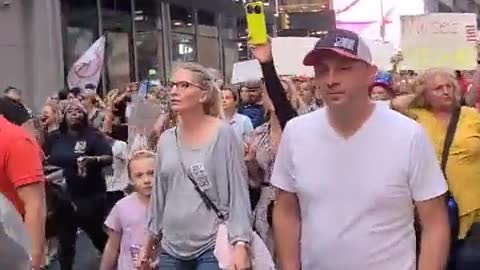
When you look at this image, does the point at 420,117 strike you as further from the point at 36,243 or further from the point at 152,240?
the point at 36,243

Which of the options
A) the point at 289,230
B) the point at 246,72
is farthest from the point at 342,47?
the point at 246,72

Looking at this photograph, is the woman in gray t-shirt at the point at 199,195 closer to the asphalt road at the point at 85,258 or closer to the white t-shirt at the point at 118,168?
the white t-shirt at the point at 118,168

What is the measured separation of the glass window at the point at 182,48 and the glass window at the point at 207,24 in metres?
0.93

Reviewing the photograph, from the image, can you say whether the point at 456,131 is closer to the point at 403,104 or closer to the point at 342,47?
the point at 403,104

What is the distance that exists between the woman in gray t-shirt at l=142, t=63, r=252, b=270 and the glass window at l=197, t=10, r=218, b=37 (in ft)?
93.1

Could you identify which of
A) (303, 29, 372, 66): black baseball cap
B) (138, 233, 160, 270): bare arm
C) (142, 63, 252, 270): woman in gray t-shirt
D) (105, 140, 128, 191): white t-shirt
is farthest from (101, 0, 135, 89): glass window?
(303, 29, 372, 66): black baseball cap

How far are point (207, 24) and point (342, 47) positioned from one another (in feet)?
102

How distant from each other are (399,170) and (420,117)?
237 centimetres

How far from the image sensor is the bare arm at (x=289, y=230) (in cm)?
462

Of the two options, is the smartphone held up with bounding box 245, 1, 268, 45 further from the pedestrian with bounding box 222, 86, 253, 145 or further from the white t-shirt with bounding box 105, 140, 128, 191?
the white t-shirt with bounding box 105, 140, 128, 191

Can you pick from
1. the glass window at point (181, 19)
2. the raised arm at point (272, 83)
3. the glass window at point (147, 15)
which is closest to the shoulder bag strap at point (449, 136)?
the raised arm at point (272, 83)

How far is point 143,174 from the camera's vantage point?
7.54 m

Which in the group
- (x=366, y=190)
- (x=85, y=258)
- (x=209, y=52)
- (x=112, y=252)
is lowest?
(x=85, y=258)

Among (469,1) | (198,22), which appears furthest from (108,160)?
(469,1)
